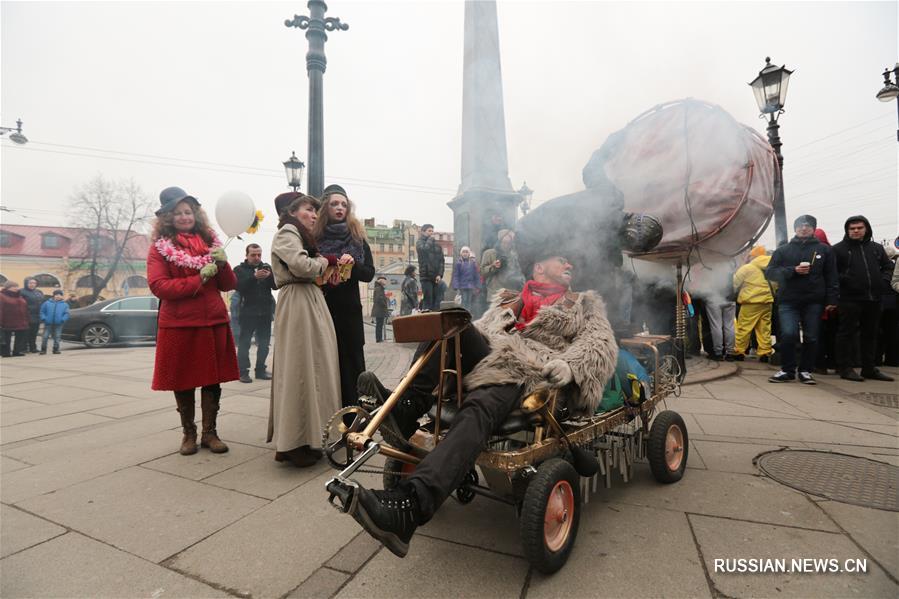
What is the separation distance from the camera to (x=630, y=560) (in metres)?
1.88

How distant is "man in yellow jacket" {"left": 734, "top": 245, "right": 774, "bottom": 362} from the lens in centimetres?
696

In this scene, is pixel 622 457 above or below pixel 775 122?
below

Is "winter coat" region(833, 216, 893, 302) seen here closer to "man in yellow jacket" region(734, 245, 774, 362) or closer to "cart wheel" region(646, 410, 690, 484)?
"man in yellow jacket" region(734, 245, 774, 362)

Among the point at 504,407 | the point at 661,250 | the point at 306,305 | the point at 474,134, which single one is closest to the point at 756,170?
the point at 661,250

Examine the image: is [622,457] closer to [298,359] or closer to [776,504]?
[776,504]

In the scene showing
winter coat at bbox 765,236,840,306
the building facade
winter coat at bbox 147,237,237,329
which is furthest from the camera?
the building facade

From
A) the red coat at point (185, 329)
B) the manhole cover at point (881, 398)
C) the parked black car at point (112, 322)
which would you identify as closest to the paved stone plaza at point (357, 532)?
the red coat at point (185, 329)

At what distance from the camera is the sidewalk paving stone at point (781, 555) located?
5.47 ft

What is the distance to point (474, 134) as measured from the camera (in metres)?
9.06

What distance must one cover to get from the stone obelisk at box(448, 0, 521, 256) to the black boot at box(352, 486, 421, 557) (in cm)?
745

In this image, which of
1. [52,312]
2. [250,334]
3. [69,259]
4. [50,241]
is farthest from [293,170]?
[50,241]

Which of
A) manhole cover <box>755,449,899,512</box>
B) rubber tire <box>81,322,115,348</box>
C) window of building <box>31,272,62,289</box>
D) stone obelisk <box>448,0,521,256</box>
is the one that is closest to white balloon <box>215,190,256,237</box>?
manhole cover <box>755,449,899,512</box>

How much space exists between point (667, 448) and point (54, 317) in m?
14.3

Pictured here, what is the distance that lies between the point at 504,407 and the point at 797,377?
5.89 m
